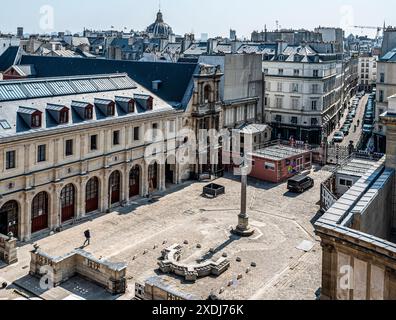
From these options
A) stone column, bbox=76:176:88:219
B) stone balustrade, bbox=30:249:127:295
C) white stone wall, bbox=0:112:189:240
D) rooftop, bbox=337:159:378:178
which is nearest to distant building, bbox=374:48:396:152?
rooftop, bbox=337:159:378:178

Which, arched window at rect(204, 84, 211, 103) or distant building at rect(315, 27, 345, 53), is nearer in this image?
arched window at rect(204, 84, 211, 103)

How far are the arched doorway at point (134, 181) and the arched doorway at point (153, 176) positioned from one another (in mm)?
1976

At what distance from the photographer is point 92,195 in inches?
2077

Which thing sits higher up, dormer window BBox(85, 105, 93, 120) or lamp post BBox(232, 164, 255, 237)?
dormer window BBox(85, 105, 93, 120)

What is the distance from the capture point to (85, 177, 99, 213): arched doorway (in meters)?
52.1

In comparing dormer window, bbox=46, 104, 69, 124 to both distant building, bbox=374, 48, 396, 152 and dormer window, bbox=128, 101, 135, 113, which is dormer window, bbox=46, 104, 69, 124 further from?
distant building, bbox=374, 48, 396, 152

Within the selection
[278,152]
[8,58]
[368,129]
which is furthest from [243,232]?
[8,58]

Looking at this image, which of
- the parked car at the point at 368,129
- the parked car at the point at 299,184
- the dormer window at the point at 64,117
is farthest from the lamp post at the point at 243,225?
the parked car at the point at 368,129

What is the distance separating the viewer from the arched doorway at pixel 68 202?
4950 cm

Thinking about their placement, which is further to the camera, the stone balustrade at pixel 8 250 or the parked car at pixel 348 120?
the parked car at pixel 348 120

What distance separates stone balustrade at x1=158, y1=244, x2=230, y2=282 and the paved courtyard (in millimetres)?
512

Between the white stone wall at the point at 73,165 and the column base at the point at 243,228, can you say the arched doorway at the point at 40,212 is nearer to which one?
the white stone wall at the point at 73,165

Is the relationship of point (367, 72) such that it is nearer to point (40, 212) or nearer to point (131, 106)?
point (131, 106)
